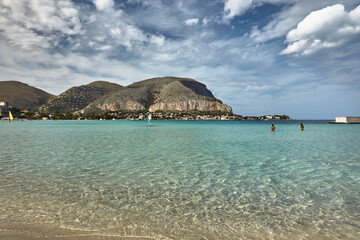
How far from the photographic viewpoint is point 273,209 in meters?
7.04

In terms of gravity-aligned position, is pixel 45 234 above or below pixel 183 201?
above

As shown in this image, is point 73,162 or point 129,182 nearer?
point 129,182

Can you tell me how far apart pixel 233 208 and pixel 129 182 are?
17.1 feet

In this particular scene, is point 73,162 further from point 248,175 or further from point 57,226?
point 248,175

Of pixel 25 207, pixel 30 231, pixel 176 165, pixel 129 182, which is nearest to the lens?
pixel 30 231

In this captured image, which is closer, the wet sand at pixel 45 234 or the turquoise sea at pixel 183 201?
the wet sand at pixel 45 234

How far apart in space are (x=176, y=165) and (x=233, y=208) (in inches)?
279

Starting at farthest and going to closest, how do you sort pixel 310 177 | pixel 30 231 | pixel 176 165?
pixel 176 165
pixel 310 177
pixel 30 231

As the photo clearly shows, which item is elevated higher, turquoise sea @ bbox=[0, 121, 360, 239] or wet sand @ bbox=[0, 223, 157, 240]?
wet sand @ bbox=[0, 223, 157, 240]

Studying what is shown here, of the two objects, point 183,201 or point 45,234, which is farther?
point 183,201

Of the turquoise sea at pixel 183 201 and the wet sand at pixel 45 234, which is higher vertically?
the wet sand at pixel 45 234

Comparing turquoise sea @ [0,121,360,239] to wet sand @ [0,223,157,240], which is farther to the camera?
turquoise sea @ [0,121,360,239]

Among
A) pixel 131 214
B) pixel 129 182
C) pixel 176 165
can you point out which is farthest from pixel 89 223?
pixel 176 165

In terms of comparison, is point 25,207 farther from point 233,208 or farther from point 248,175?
point 248,175
